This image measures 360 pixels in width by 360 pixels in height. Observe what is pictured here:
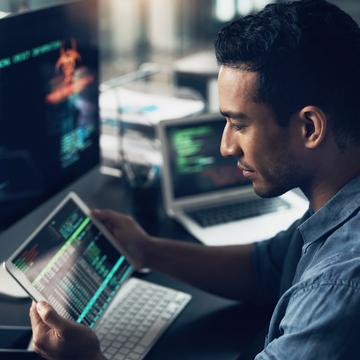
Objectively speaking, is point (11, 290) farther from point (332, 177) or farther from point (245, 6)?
point (245, 6)

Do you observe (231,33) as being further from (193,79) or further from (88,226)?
(193,79)

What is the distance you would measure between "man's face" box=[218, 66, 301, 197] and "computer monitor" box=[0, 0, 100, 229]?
46 centimetres

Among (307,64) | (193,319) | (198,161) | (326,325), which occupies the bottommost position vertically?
(193,319)

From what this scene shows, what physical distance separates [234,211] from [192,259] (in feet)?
1.23

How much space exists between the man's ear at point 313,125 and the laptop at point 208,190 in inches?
26.3

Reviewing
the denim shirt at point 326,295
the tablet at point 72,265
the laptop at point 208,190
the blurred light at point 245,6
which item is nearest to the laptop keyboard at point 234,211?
the laptop at point 208,190

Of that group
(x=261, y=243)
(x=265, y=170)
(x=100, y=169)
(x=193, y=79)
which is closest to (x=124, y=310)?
(x=261, y=243)

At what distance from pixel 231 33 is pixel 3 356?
2.28ft

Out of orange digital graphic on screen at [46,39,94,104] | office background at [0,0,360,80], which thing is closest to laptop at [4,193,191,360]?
orange digital graphic on screen at [46,39,94,104]

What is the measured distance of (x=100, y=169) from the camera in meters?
2.06

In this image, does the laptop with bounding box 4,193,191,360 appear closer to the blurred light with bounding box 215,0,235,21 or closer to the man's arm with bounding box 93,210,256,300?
the man's arm with bounding box 93,210,256,300

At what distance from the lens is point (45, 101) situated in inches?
58.9

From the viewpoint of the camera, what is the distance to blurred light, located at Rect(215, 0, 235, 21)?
367 centimetres

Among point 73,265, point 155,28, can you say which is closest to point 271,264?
point 73,265
